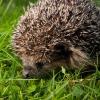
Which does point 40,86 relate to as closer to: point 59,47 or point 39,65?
point 39,65

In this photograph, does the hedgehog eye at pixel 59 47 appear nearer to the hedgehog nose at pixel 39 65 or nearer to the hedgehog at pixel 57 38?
the hedgehog at pixel 57 38

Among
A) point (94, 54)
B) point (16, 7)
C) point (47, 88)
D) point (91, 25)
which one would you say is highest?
point (16, 7)

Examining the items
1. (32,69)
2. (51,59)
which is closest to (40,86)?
(32,69)

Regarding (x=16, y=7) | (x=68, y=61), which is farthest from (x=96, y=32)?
(x=16, y=7)

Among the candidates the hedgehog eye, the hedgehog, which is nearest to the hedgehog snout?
the hedgehog

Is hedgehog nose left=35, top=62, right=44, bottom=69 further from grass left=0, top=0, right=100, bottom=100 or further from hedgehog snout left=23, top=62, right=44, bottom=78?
grass left=0, top=0, right=100, bottom=100

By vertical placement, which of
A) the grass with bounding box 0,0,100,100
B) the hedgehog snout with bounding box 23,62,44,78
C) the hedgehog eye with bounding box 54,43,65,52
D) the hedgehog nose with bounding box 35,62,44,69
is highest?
the hedgehog eye with bounding box 54,43,65,52

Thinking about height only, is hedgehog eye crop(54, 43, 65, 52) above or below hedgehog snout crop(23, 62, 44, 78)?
above

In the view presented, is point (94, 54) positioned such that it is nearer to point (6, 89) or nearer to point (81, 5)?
point (81, 5)
